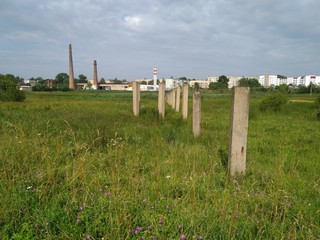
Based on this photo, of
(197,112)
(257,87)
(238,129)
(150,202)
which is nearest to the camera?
(150,202)

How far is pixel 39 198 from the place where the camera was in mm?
2254

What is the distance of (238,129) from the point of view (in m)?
3.11

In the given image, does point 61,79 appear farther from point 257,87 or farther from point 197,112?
point 197,112

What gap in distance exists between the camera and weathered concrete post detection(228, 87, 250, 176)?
3.06 metres

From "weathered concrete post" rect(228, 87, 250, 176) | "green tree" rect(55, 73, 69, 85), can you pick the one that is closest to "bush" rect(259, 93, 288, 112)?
"weathered concrete post" rect(228, 87, 250, 176)

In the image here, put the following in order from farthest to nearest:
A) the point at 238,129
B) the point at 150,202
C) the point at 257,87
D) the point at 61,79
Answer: the point at 61,79 < the point at 257,87 < the point at 238,129 < the point at 150,202

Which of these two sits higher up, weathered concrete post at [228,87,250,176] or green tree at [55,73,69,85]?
green tree at [55,73,69,85]

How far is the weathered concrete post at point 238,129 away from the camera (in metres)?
3.06

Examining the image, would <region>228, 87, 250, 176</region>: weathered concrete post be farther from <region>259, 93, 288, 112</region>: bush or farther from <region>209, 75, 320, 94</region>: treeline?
<region>259, 93, 288, 112</region>: bush

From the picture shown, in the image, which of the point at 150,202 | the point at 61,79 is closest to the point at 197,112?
the point at 150,202

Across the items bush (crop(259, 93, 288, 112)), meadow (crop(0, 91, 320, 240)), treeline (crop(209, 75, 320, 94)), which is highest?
treeline (crop(209, 75, 320, 94))

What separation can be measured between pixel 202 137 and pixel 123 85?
117 metres

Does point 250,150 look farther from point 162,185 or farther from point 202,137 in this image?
point 162,185

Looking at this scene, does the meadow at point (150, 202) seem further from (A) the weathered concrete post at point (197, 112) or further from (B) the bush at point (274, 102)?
(B) the bush at point (274, 102)
